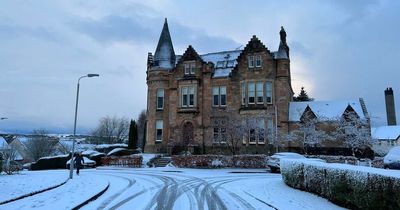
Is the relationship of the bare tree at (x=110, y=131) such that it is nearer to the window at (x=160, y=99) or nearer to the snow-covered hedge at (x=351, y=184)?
the window at (x=160, y=99)

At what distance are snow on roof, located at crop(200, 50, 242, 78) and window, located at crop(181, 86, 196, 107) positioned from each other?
3396mm

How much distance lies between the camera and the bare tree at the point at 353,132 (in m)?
37.1

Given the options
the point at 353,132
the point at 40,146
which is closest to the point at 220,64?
the point at 353,132

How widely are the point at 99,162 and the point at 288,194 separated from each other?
3090 cm

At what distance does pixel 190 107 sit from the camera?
147 feet

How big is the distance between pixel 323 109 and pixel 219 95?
477 inches

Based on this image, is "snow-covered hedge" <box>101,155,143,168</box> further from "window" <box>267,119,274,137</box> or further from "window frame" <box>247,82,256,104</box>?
"window frame" <box>247,82,256,104</box>

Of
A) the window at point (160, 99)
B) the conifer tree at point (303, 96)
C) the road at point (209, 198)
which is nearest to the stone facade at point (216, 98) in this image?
the window at point (160, 99)

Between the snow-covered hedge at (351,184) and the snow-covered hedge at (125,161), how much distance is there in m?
22.8

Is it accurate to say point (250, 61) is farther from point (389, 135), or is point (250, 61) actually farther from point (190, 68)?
point (389, 135)

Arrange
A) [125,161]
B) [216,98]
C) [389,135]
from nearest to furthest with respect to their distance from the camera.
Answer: [125,161], [216,98], [389,135]

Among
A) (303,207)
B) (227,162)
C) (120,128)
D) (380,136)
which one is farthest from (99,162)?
(380,136)

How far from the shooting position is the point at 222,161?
114 feet

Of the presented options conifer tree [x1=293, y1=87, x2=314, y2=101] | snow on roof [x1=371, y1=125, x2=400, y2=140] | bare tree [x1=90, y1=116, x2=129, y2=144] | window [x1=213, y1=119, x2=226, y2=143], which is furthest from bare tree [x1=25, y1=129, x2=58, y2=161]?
snow on roof [x1=371, y1=125, x2=400, y2=140]
